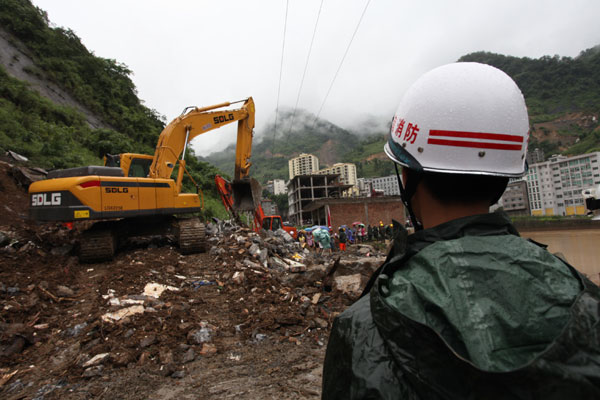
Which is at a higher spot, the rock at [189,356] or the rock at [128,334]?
the rock at [128,334]

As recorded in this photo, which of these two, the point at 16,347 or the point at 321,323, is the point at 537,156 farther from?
the point at 16,347

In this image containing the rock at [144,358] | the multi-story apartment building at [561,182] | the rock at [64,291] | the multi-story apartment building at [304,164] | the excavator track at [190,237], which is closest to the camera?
the rock at [144,358]

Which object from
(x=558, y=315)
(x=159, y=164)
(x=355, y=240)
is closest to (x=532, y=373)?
(x=558, y=315)

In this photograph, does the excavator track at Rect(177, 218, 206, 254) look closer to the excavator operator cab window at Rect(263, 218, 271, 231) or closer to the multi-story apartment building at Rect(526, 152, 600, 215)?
the excavator operator cab window at Rect(263, 218, 271, 231)

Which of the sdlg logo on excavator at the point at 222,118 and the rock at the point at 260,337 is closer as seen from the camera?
the rock at the point at 260,337

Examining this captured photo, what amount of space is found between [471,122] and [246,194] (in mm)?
10701

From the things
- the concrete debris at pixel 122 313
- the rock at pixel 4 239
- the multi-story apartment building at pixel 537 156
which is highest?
the multi-story apartment building at pixel 537 156

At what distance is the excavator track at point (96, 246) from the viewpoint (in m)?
6.83

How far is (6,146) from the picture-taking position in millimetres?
11531

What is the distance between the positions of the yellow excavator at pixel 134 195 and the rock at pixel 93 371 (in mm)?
3422

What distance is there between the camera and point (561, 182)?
245 ft

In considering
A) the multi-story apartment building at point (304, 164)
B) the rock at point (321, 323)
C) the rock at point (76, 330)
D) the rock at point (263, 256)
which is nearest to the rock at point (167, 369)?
the rock at point (76, 330)

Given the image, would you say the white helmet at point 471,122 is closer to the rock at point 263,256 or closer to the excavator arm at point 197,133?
the rock at point 263,256

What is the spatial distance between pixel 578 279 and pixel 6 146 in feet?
52.0
